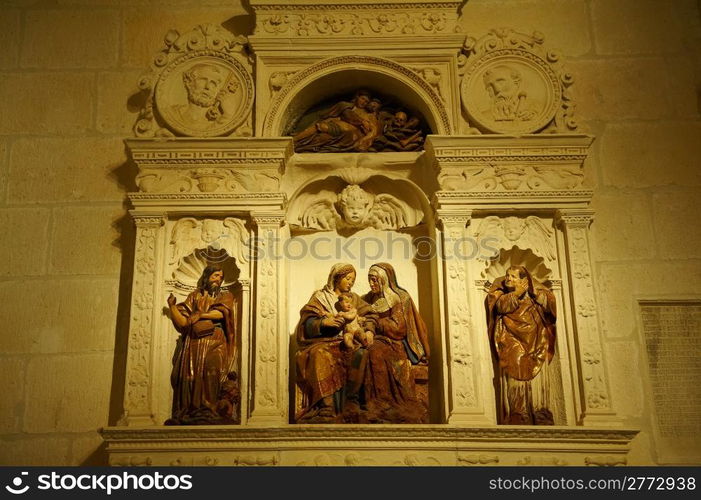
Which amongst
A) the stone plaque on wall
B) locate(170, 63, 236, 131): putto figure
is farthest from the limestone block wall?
locate(170, 63, 236, 131): putto figure

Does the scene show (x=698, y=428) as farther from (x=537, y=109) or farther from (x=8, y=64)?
(x=8, y=64)

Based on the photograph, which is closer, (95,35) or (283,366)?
(283,366)

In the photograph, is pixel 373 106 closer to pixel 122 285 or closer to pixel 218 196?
pixel 218 196

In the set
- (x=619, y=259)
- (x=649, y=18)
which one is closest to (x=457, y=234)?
(x=619, y=259)

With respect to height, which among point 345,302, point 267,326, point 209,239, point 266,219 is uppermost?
point 266,219

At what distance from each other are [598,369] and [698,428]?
0.90m

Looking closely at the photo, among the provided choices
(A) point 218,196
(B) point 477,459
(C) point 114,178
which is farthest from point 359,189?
(B) point 477,459

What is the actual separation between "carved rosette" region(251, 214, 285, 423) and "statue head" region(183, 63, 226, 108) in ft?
3.77

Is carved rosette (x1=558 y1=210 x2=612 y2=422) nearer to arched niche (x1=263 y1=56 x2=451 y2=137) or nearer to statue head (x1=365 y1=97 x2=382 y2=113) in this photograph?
arched niche (x1=263 y1=56 x2=451 y2=137)

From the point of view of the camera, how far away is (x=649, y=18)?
23.9 feet

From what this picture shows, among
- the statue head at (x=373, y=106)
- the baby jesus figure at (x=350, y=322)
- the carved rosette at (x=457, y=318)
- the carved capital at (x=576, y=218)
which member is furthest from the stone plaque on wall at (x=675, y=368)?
the statue head at (x=373, y=106)

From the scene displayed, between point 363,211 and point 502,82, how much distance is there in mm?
1535

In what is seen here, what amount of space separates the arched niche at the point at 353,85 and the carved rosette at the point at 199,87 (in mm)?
267

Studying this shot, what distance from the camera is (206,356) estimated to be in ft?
20.2
